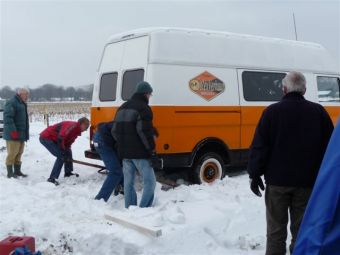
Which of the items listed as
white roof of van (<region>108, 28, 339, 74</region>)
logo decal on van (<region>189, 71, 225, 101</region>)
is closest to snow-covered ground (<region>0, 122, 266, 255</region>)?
logo decal on van (<region>189, 71, 225, 101</region>)

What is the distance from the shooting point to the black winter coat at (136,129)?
6.20 meters

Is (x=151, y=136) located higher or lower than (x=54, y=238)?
higher

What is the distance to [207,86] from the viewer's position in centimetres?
813

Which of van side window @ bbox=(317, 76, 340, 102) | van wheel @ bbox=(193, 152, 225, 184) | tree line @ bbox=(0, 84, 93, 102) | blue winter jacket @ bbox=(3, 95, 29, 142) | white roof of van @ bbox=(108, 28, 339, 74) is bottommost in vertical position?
van wheel @ bbox=(193, 152, 225, 184)

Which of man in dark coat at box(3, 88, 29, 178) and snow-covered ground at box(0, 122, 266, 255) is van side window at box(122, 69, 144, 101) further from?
man in dark coat at box(3, 88, 29, 178)

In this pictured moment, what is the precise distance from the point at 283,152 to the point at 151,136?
2.49 metres

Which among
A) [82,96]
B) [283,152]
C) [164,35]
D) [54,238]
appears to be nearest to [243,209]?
[283,152]

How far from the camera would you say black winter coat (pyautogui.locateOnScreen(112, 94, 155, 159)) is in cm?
620

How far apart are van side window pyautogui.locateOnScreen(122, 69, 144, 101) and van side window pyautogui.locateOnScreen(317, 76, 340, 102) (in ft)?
13.5

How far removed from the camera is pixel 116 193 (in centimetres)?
754

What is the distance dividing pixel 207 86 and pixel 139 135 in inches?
92.2

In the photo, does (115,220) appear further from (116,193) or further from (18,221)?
(116,193)

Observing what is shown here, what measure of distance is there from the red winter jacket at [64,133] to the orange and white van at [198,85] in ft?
1.42

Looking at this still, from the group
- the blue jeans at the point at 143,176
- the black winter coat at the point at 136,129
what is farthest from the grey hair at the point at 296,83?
the blue jeans at the point at 143,176
